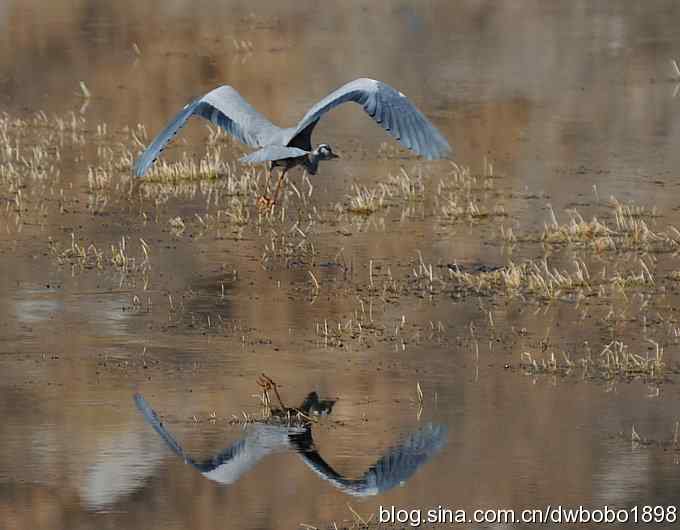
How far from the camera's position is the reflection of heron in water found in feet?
27.0

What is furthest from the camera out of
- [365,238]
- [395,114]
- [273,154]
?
[365,238]

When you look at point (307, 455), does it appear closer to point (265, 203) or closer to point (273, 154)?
point (273, 154)

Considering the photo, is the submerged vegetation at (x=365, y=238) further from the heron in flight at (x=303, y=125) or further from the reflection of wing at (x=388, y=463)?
the reflection of wing at (x=388, y=463)

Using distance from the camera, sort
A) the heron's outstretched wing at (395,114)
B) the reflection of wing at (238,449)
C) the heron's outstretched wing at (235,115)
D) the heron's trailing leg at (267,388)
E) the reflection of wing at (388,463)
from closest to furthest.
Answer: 1. the reflection of wing at (388,463)
2. the reflection of wing at (238,449)
3. the heron's trailing leg at (267,388)
4. the heron's outstretched wing at (395,114)
5. the heron's outstretched wing at (235,115)

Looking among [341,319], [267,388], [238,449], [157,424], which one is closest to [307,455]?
[238,449]

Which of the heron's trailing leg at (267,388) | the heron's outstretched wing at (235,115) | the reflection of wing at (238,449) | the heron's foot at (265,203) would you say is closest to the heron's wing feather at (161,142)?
the heron's outstretched wing at (235,115)

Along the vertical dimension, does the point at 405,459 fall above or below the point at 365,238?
below

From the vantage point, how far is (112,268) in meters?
12.6

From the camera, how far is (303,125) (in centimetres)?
1185

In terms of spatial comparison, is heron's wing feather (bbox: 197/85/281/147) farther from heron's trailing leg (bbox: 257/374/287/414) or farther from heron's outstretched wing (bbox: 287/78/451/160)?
heron's trailing leg (bbox: 257/374/287/414)

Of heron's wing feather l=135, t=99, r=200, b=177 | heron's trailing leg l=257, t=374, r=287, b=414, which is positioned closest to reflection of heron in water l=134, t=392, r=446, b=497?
heron's trailing leg l=257, t=374, r=287, b=414

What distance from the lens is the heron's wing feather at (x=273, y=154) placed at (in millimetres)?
12023

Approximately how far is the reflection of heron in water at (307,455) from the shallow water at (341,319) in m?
0.06

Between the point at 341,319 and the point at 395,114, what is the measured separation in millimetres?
1378
